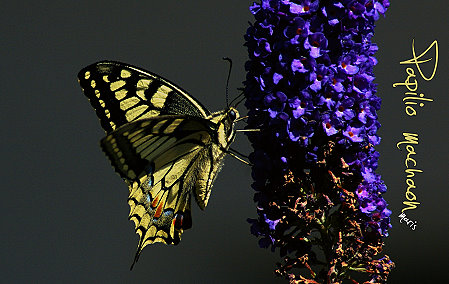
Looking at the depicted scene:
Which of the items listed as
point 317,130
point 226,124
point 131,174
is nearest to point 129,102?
point 131,174

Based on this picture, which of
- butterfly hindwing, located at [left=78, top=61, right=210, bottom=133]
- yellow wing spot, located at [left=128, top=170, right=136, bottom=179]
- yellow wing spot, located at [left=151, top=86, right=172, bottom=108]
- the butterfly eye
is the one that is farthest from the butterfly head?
yellow wing spot, located at [left=128, top=170, right=136, bottom=179]

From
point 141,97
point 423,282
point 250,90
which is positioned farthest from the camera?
point 423,282

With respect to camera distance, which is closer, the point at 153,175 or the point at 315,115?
the point at 315,115

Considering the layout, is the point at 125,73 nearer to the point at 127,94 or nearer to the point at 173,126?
the point at 127,94

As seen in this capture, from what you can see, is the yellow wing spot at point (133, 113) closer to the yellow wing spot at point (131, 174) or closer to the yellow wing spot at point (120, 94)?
the yellow wing spot at point (120, 94)

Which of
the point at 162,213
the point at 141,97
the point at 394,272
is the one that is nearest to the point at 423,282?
the point at 394,272

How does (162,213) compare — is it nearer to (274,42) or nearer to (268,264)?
(274,42)
